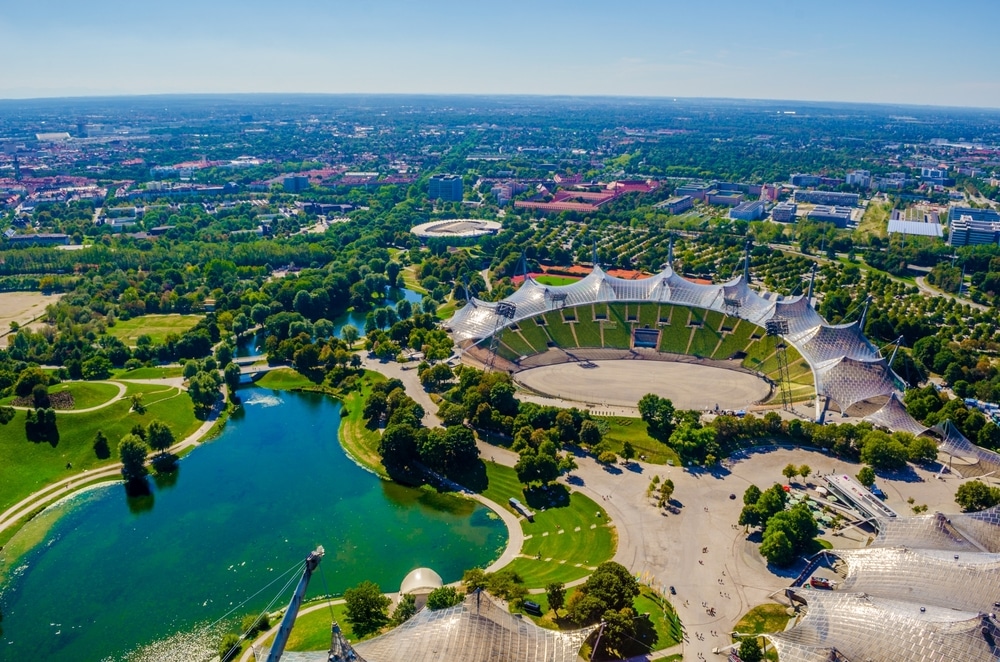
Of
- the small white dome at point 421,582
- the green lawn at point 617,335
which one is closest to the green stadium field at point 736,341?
the green lawn at point 617,335

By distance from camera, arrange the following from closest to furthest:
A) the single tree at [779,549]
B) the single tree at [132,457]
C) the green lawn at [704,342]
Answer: the single tree at [779,549] → the single tree at [132,457] → the green lawn at [704,342]

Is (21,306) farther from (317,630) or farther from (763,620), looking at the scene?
(763,620)

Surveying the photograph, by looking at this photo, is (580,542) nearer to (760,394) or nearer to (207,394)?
(760,394)

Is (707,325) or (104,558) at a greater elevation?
(707,325)

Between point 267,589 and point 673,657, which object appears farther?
point 267,589

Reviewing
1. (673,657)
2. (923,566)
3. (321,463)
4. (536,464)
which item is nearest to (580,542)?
(536,464)

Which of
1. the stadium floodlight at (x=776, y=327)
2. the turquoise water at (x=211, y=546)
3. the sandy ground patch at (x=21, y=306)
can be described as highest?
the stadium floodlight at (x=776, y=327)

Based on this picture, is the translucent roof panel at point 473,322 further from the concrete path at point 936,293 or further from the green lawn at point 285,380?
the concrete path at point 936,293
